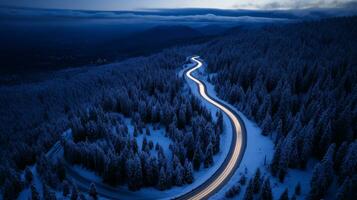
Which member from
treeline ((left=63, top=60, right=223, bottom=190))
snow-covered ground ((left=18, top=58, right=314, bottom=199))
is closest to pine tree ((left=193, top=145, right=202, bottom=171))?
treeline ((left=63, top=60, right=223, bottom=190))

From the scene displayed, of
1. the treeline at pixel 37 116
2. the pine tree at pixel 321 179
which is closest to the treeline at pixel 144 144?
the treeline at pixel 37 116

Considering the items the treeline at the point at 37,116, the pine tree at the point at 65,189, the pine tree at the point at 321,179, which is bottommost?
the treeline at the point at 37,116

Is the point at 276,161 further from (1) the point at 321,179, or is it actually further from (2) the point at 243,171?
(1) the point at 321,179

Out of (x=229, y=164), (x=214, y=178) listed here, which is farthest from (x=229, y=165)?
(x=214, y=178)

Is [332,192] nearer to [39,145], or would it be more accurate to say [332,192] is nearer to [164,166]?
[164,166]

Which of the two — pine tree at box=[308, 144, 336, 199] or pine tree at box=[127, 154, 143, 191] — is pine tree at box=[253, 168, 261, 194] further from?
pine tree at box=[127, 154, 143, 191]

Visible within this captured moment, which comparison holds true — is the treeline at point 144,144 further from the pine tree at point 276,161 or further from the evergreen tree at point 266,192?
the evergreen tree at point 266,192

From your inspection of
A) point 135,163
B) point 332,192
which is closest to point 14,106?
point 135,163
